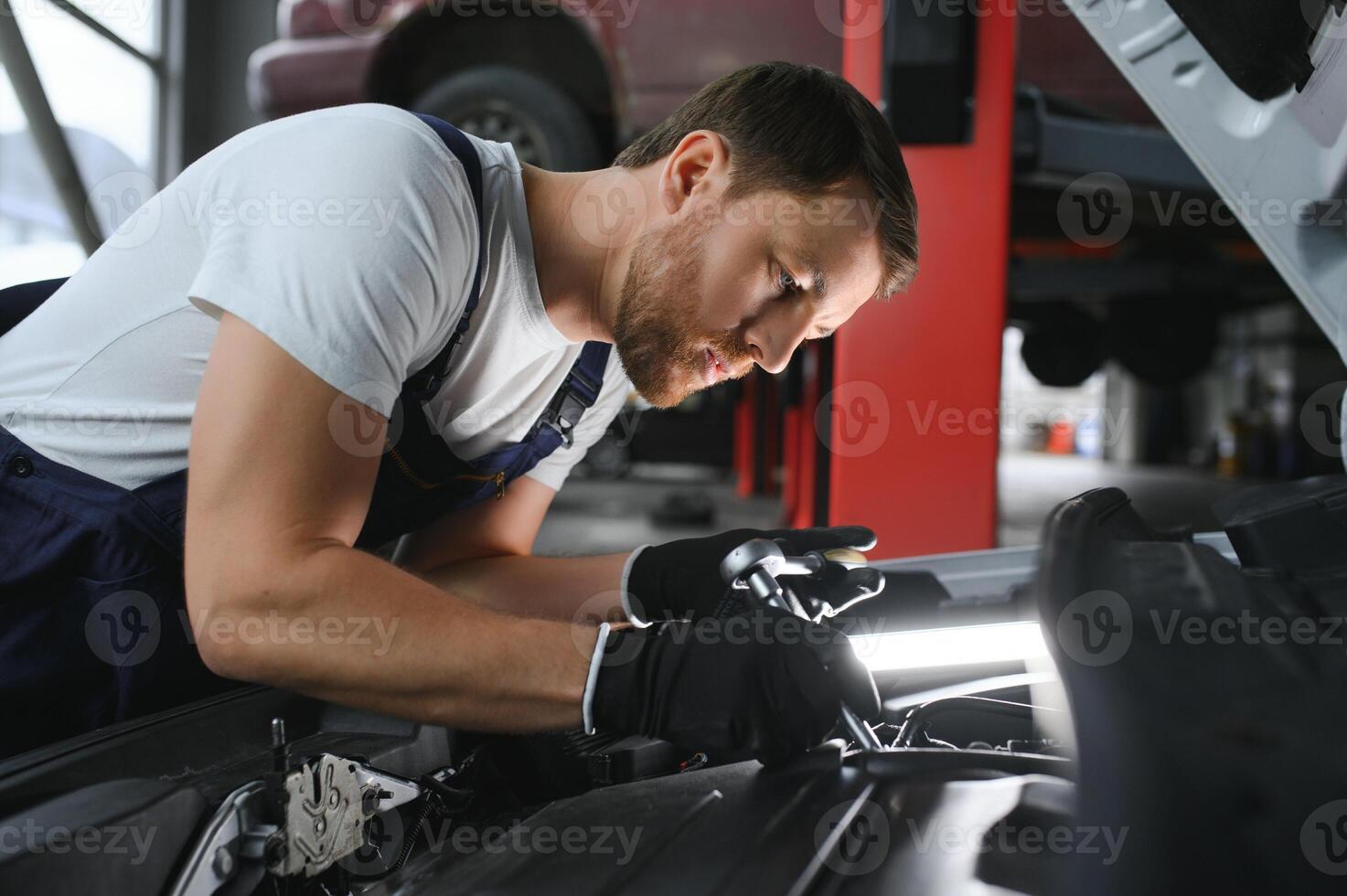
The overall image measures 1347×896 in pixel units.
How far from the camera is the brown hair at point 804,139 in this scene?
36.6 inches

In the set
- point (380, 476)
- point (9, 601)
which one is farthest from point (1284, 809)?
point (9, 601)

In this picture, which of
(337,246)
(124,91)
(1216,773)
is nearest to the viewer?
(1216,773)

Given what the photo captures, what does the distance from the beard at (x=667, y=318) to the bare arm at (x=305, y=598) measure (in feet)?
1.33

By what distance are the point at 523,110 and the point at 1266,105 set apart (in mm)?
2215

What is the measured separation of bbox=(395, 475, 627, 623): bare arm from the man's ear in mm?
440

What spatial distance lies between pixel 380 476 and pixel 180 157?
5909 millimetres

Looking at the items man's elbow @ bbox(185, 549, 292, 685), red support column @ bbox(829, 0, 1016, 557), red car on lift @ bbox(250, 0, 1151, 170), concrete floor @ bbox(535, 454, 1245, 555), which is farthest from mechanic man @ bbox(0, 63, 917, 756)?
red car on lift @ bbox(250, 0, 1151, 170)

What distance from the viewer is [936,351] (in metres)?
2.04

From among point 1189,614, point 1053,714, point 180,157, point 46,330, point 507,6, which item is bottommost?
point 1053,714

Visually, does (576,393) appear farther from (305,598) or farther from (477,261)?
(305,598)

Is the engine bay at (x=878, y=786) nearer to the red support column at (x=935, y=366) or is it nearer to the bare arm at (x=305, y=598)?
the bare arm at (x=305, y=598)

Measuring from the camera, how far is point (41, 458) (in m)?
0.80

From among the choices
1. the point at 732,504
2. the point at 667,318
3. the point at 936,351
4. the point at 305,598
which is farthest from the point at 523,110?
the point at 732,504

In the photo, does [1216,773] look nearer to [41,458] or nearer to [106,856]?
[106,856]
